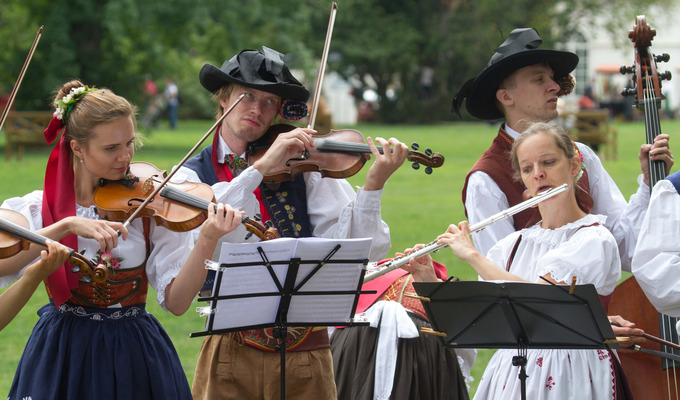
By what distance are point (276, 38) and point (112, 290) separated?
19513 mm

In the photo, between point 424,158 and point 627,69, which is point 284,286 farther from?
point 627,69

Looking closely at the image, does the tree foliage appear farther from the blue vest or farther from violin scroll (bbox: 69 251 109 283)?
violin scroll (bbox: 69 251 109 283)

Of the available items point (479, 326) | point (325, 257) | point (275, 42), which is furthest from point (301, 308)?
point (275, 42)

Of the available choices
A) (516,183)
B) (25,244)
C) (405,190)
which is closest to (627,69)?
(516,183)

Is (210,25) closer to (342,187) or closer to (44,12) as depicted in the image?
(44,12)

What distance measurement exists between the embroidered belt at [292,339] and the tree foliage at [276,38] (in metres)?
6.57

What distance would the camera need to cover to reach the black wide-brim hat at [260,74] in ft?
12.0

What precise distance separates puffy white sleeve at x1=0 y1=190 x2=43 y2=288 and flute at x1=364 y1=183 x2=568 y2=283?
1.13m

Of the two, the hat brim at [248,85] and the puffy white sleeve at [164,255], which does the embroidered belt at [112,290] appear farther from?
the hat brim at [248,85]

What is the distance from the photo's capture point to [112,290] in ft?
10.6

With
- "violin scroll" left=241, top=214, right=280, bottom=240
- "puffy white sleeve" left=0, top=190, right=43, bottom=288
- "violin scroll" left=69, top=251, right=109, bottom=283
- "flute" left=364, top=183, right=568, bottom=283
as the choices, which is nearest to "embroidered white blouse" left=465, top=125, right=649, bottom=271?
"flute" left=364, top=183, right=568, bottom=283

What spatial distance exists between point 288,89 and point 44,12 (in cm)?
1768

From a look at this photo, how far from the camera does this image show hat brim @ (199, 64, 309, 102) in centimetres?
364

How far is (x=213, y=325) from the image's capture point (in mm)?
3127
